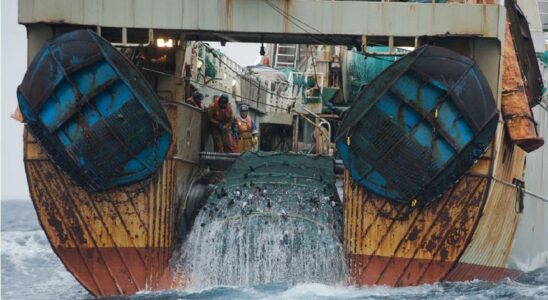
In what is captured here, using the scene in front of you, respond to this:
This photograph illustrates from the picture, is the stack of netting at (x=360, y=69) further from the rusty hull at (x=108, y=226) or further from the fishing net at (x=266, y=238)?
the rusty hull at (x=108, y=226)

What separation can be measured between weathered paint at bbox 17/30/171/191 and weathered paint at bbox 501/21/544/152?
180 inches

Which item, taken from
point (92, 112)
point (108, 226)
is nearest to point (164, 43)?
point (92, 112)

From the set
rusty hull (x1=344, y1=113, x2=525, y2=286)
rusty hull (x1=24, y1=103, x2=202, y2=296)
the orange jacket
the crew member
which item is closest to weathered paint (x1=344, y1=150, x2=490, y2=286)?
rusty hull (x1=344, y1=113, x2=525, y2=286)

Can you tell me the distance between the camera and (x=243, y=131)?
2428cm

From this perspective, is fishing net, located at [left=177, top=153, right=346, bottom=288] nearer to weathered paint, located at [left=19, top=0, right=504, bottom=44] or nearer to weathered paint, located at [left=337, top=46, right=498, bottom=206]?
weathered paint, located at [left=337, top=46, right=498, bottom=206]

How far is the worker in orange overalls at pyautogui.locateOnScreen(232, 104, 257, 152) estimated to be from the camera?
2409cm

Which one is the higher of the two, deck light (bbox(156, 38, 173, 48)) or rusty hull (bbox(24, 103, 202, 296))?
deck light (bbox(156, 38, 173, 48))

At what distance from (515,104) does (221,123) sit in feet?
16.2

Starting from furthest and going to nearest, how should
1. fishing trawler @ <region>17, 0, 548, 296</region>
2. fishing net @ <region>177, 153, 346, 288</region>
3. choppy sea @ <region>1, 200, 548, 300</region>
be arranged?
fishing net @ <region>177, 153, 346, 288</region> → fishing trawler @ <region>17, 0, 548, 296</region> → choppy sea @ <region>1, 200, 548, 300</region>

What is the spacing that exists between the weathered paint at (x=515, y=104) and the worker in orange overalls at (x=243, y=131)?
5.10 m

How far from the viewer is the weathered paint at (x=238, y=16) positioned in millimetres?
19672

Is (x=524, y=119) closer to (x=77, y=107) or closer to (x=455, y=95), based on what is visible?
(x=455, y=95)

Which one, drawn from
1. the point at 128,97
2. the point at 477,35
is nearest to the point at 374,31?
the point at 477,35

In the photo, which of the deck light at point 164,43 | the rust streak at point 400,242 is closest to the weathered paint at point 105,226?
the deck light at point 164,43
